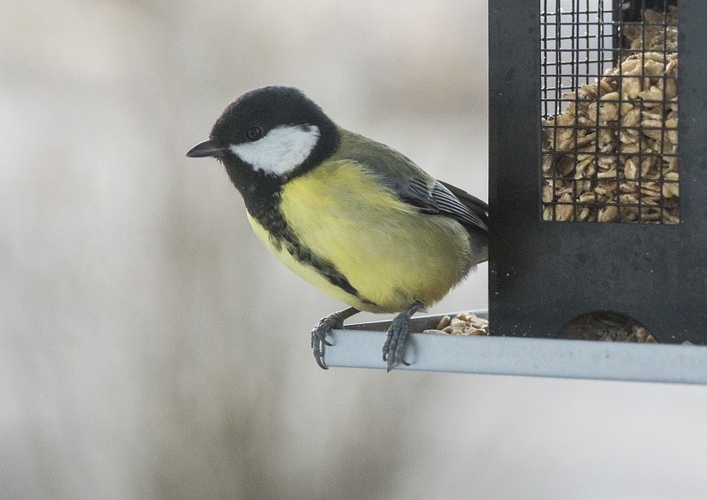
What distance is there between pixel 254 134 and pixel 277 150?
0.23 ft

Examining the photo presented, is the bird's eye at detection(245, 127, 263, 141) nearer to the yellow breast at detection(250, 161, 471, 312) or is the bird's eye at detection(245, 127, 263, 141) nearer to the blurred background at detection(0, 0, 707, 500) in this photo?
the yellow breast at detection(250, 161, 471, 312)

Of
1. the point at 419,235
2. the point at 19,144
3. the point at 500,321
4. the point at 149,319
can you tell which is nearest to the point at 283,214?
the point at 419,235

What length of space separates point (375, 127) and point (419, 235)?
2.15 meters

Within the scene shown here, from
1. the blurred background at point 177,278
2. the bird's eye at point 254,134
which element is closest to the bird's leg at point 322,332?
the bird's eye at point 254,134

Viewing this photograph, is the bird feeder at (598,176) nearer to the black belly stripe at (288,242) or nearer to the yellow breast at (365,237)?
the yellow breast at (365,237)

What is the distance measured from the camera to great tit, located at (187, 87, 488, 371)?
263 centimetres

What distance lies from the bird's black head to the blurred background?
5.50 feet

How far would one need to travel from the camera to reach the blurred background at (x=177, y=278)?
4.41 metres

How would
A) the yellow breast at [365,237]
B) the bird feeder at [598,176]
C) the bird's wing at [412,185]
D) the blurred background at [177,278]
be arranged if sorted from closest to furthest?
the bird feeder at [598,176]
the yellow breast at [365,237]
the bird's wing at [412,185]
the blurred background at [177,278]

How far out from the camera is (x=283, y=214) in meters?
2.67

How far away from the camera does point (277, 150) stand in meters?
2.72

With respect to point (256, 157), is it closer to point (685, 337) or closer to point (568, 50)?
point (568, 50)

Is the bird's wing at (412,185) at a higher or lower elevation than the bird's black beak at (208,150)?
lower

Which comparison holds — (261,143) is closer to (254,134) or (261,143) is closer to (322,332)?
(254,134)
